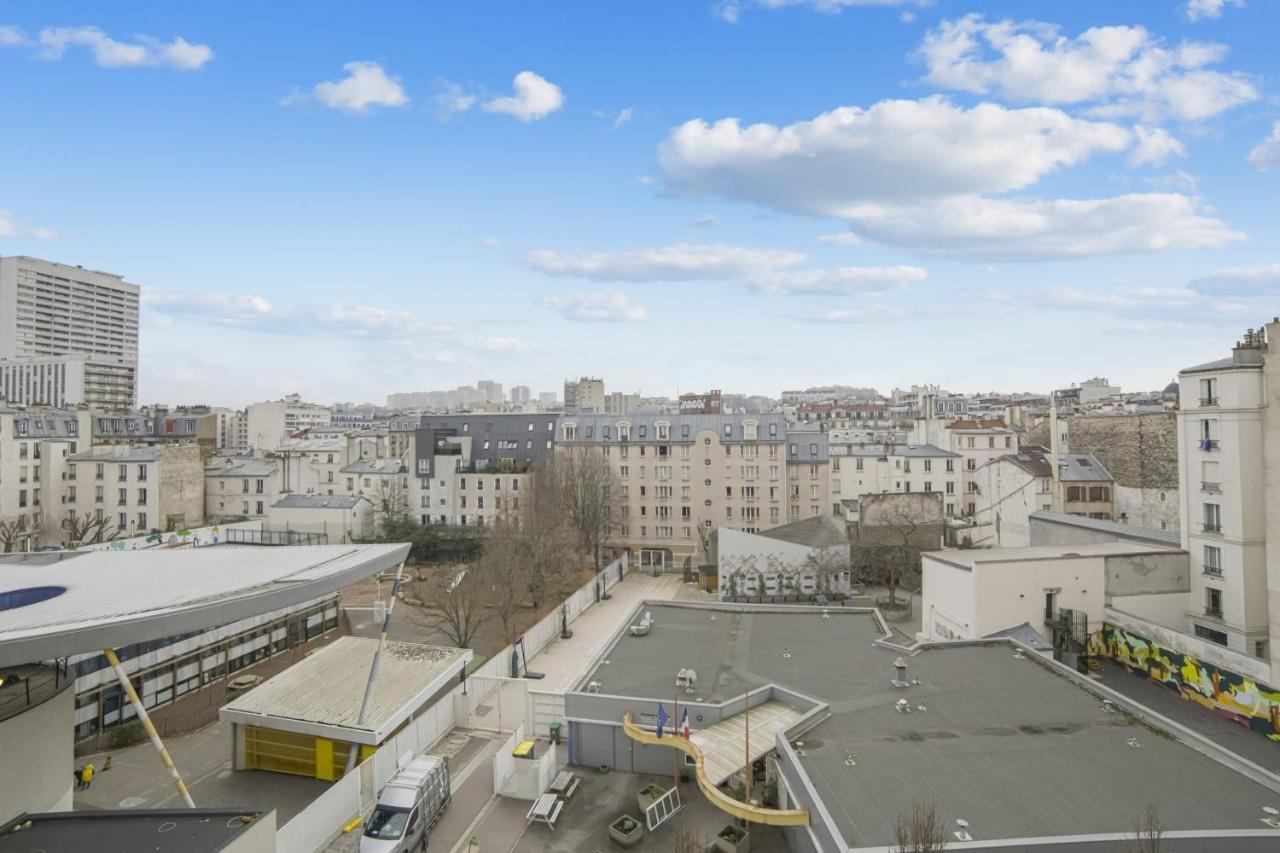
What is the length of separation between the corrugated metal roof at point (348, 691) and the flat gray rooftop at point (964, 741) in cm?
502

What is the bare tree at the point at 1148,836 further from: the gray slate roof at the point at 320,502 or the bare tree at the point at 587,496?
the gray slate roof at the point at 320,502

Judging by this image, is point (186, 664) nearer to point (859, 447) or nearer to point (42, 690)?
point (42, 690)

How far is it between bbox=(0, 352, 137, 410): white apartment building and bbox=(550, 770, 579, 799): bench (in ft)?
374

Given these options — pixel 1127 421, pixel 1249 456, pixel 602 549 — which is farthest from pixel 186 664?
pixel 1127 421

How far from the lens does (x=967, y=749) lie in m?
14.1

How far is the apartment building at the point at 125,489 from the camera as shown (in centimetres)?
4509

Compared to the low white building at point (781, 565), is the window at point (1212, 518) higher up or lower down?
higher up

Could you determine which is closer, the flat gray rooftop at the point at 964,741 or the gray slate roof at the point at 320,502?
the flat gray rooftop at the point at 964,741

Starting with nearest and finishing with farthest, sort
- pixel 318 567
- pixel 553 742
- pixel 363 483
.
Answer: pixel 318 567 → pixel 553 742 → pixel 363 483

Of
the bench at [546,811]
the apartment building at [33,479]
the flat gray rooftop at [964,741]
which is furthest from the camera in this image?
the apartment building at [33,479]

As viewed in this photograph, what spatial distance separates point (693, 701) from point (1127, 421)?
36.2 meters

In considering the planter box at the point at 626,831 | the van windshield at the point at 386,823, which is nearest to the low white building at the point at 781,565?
the planter box at the point at 626,831

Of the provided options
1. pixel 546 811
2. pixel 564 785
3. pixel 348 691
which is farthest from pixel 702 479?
pixel 546 811

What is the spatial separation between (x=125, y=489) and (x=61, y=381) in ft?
269
